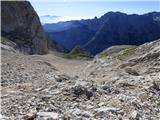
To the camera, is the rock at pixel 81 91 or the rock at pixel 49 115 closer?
the rock at pixel 49 115

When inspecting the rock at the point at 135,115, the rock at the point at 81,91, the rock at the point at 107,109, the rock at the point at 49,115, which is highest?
the rock at the point at 81,91

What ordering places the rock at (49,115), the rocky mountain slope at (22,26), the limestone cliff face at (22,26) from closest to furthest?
the rock at (49,115) < the rocky mountain slope at (22,26) < the limestone cliff face at (22,26)

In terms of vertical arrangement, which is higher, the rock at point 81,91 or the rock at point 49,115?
the rock at point 81,91

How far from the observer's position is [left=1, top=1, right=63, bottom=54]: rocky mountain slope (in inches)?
3526

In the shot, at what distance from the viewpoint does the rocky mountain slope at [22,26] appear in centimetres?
8956

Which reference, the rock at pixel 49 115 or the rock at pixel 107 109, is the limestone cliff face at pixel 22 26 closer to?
the rock at pixel 107 109

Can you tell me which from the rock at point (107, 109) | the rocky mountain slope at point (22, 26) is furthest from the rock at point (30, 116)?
the rocky mountain slope at point (22, 26)

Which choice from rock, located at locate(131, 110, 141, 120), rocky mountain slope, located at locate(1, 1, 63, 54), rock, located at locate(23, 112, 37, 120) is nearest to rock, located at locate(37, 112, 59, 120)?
rock, located at locate(23, 112, 37, 120)

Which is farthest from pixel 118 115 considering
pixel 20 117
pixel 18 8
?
pixel 18 8

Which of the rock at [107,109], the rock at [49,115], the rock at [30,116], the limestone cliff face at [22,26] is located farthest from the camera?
the limestone cliff face at [22,26]

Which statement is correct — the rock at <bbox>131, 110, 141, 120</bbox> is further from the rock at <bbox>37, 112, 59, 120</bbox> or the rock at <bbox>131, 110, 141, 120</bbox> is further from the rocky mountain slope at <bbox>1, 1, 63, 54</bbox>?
the rocky mountain slope at <bbox>1, 1, 63, 54</bbox>

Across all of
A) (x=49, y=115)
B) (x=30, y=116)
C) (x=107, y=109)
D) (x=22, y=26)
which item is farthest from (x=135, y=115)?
(x=22, y=26)

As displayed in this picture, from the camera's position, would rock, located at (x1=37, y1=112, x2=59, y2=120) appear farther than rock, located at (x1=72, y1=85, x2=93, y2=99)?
No

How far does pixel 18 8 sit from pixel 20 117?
300 ft
